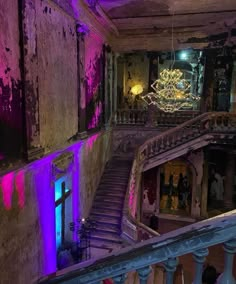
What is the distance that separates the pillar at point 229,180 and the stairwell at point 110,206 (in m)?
5.92

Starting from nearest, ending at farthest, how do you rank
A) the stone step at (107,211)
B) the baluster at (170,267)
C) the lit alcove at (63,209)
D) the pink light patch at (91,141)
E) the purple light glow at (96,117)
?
the baluster at (170,267), the lit alcove at (63,209), the pink light patch at (91,141), the purple light glow at (96,117), the stone step at (107,211)

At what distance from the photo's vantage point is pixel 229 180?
15453mm

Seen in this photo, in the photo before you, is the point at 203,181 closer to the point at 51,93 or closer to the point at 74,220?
the point at 74,220

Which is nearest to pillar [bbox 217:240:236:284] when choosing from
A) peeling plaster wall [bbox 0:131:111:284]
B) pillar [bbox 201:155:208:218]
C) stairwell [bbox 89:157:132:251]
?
peeling plaster wall [bbox 0:131:111:284]

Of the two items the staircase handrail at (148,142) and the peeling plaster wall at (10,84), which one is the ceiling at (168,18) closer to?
the staircase handrail at (148,142)

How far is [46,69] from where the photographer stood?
6.41m

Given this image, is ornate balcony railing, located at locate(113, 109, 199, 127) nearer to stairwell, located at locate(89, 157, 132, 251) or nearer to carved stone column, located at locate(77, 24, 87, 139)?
stairwell, located at locate(89, 157, 132, 251)

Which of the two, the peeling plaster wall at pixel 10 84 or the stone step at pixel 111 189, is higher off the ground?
the peeling plaster wall at pixel 10 84

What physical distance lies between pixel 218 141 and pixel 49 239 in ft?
30.4

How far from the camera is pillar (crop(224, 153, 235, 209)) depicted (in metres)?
15.1

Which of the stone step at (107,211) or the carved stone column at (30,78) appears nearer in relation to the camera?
the carved stone column at (30,78)

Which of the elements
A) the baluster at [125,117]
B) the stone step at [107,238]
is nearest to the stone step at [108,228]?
the stone step at [107,238]

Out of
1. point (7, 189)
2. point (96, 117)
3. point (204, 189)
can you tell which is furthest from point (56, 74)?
point (204, 189)

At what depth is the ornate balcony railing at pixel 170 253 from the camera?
1640 millimetres
